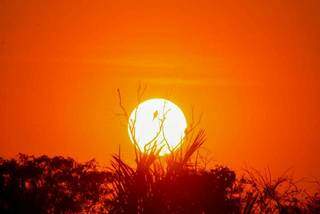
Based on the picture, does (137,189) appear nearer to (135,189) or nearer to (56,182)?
(135,189)

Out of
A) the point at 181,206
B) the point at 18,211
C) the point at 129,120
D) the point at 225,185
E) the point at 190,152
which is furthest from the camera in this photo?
the point at 225,185

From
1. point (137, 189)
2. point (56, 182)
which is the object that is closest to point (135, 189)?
point (137, 189)

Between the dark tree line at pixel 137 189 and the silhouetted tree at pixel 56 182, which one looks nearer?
the dark tree line at pixel 137 189

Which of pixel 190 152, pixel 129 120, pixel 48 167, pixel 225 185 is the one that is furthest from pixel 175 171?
pixel 48 167

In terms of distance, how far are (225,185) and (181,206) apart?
22659 millimetres

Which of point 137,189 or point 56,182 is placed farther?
point 56,182

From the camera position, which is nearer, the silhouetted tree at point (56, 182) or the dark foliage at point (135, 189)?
the dark foliage at point (135, 189)

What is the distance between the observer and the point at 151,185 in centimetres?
630

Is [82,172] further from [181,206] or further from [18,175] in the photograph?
[181,206]

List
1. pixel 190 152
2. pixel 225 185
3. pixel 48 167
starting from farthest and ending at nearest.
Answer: pixel 48 167 → pixel 225 185 → pixel 190 152

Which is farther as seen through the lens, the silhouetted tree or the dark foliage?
the silhouetted tree

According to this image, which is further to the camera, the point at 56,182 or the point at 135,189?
the point at 56,182

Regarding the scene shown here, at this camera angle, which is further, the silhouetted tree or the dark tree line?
the silhouetted tree

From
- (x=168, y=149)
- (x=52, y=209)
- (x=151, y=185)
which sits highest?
(x=168, y=149)
